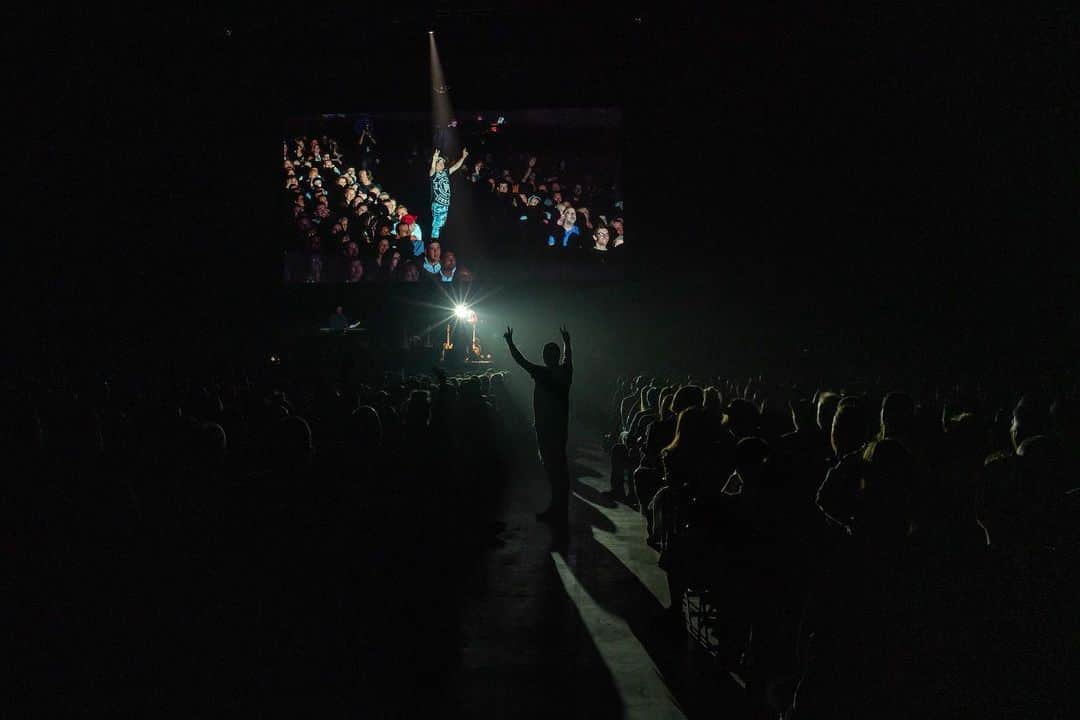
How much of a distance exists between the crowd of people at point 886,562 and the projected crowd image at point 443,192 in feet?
43.3

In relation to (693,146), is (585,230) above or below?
below

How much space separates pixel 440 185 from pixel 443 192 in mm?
168

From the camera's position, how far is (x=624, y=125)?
19.5 m

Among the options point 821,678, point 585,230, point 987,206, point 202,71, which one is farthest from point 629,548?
point 202,71

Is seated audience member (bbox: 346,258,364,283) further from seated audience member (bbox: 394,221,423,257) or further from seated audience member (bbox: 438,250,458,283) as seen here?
seated audience member (bbox: 438,250,458,283)

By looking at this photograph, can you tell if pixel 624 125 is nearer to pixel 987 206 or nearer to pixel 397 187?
pixel 397 187

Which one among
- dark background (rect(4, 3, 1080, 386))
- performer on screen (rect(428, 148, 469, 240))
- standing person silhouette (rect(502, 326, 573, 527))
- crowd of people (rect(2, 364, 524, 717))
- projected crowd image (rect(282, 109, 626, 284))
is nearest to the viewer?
crowd of people (rect(2, 364, 524, 717))

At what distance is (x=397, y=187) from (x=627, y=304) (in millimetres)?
7074

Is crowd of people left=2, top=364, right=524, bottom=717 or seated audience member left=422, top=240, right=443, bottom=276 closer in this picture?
crowd of people left=2, top=364, right=524, bottom=717

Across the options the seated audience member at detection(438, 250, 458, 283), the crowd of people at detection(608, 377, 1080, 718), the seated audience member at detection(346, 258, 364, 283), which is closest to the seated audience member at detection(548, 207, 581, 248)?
the seated audience member at detection(438, 250, 458, 283)

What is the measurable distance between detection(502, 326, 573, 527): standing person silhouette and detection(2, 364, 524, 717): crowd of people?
2.35 metres

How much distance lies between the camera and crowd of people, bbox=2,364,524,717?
373 cm

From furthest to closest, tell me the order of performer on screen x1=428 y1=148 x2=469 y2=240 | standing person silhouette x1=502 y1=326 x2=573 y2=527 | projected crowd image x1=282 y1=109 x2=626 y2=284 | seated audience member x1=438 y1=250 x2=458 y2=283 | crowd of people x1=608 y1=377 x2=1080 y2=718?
seated audience member x1=438 y1=250 x2=458 y2=283, performer on screen x1=428 y1=148 x2=469 y2=240, projected crowd image x1=282 y1=109 x2=626 y2=284, standing person silhouette x1=502 y1=326 x2=573 y2=527, crowd of people x1=608 y1=377 x2=1080 y2=718

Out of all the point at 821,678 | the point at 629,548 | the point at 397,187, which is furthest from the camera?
the point at 397,187
